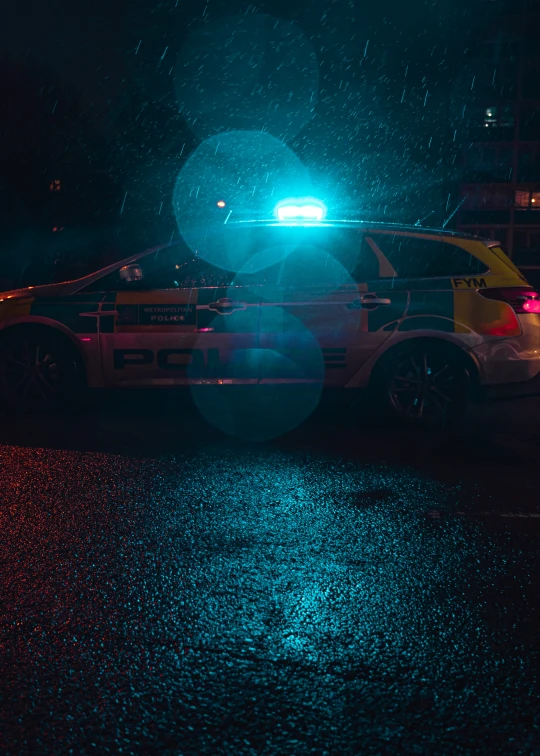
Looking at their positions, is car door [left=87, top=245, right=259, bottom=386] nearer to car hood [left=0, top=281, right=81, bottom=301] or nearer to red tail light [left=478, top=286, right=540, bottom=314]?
car hood [left=0, top=281, right=81, bottom=301]

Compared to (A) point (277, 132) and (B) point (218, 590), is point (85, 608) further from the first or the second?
(A) point (277, 132)

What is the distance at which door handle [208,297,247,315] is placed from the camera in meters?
6.70

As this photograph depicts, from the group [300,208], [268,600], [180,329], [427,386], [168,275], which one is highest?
[300,208]

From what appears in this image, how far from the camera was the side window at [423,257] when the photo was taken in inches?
264

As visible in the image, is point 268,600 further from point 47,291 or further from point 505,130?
point 505,130

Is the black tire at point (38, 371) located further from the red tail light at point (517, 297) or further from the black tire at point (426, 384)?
the red tail light at point (517, 297)

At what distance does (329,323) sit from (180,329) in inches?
46.9

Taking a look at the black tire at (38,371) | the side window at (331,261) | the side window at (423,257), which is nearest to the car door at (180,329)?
the black tire at (38,371)

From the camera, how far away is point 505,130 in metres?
38.3

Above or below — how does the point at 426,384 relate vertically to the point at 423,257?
below

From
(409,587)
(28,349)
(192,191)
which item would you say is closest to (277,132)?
(192,191)

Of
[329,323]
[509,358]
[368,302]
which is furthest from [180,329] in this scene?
[509,358]

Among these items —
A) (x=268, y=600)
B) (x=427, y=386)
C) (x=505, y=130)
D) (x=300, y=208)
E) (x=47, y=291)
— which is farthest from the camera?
(x=505, y=130)

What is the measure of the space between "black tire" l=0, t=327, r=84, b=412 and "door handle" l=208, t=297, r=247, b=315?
1232mm
